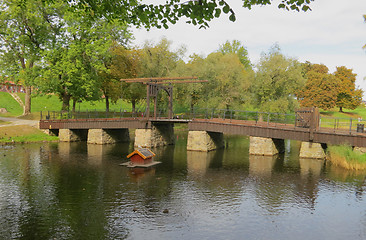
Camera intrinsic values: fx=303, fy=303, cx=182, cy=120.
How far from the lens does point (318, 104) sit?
6538cm

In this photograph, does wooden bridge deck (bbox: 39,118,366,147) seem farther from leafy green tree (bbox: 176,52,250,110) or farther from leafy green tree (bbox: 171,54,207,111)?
leafy green tree (bbox: 176,52,250,110)

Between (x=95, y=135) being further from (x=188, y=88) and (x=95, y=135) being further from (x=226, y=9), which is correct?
(x=226, y=9)

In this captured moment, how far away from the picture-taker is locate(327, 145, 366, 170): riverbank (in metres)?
23.5

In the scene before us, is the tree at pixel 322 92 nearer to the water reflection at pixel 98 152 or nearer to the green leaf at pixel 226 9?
the water reflection at pixel 98 152

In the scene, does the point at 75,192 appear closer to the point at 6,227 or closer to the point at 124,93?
the point at 6,227

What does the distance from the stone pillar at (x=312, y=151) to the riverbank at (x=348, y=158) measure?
2.06 m

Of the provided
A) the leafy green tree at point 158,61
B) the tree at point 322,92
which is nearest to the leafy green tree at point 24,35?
the leafy green tree at point 158,61

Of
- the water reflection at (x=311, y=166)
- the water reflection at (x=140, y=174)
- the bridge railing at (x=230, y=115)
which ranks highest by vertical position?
the bridge railing at (x=230, y=115)

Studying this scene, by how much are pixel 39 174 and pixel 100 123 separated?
631 inches

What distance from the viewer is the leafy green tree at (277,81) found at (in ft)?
142

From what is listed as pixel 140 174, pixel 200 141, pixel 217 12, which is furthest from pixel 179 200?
pixel 200 141

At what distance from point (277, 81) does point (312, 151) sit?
17.5 m

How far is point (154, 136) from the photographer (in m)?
35.1

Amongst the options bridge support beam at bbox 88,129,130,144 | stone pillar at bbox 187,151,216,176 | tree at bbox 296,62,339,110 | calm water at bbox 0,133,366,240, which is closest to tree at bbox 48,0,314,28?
calm water at bbox 0,133,366,240
